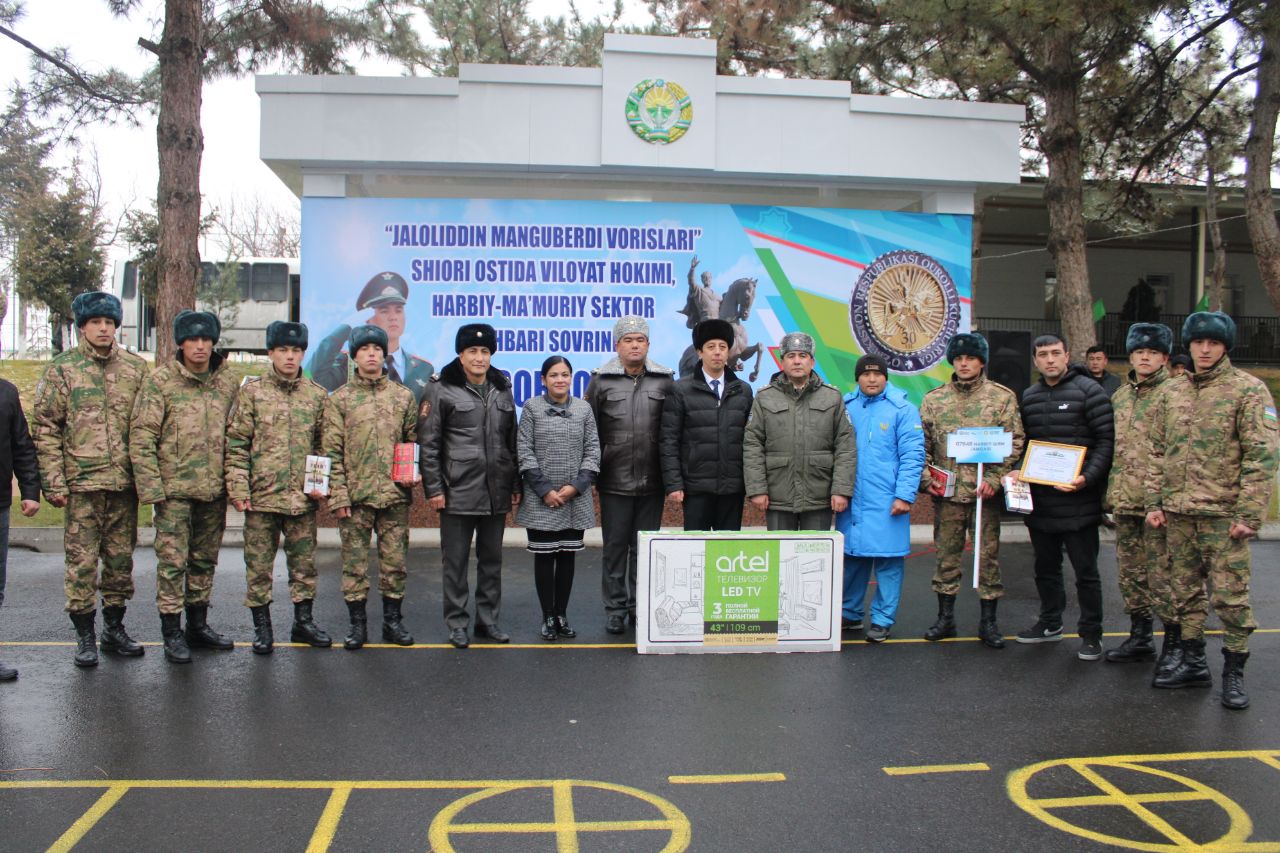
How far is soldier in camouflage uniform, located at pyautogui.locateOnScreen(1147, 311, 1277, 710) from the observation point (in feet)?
17.7

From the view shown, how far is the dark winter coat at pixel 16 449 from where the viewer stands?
5.82m

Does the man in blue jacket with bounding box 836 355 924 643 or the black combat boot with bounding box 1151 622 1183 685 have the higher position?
the man in blue jacket with bounding box 836 355 924 643

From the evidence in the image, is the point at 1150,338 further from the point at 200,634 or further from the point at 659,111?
the point at 659,111

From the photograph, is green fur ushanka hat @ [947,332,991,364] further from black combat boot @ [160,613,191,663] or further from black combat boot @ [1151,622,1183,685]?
black combat boot @ [160,613,191,663]

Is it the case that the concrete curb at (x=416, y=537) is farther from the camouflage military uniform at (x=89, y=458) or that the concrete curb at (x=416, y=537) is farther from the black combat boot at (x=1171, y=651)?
the black combat boot at (x=1171, y=651)

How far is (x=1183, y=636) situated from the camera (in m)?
5.72

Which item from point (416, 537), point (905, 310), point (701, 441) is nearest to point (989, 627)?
point (701, 441)

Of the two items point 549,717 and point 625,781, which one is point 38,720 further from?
point 625,781

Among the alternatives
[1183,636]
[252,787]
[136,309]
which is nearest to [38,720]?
[252,787]

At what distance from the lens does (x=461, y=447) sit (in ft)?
21.3

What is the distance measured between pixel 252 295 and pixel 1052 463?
2609cm

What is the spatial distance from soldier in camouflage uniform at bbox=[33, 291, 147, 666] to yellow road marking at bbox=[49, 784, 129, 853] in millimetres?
2047

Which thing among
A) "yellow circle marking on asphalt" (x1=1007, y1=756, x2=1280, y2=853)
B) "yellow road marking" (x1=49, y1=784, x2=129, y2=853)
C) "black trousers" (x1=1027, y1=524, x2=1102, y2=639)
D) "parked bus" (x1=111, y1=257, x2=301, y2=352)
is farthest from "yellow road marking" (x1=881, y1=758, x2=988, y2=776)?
"parked bus" (x1=111, y1=257, x2=301, y2=352)

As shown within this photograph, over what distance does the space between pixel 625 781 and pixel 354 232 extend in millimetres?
8672
